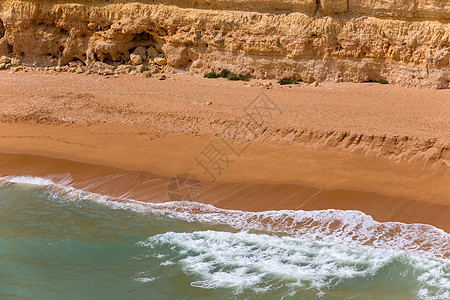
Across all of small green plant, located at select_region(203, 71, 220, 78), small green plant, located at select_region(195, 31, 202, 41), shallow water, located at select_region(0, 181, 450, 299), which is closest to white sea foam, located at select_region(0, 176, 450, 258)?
shallow water, located at select_region(0, 181, 450, 299)

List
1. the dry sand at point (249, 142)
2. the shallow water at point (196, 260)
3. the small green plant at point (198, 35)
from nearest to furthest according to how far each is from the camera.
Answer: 1. the shallow water at point (196, 260)
2. the dry sand at point (249, 142)
3. the small green plant at point (198, 35)

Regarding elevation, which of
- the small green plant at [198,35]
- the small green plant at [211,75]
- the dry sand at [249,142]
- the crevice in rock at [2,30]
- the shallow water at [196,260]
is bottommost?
the shallow water at [196,260]

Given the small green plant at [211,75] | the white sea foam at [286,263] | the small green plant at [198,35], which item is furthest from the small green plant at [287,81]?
the white sea foam at [286,263]

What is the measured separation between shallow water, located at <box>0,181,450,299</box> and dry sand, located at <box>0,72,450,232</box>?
1.93 feet

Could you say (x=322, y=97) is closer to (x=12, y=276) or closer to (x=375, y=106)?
(x=375, y=106)

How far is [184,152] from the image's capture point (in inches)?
362

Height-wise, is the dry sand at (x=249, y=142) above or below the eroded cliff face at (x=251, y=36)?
below

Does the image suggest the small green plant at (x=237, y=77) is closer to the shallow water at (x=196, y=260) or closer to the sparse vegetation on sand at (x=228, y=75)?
the sparse vegetation on sand at (x=228, y=75)

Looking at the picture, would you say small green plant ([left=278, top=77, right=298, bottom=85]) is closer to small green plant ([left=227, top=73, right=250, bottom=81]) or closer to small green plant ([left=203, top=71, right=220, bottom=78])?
small green plant ([left=227, top=73, right=250, bottom=81])

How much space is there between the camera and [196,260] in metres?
6.26

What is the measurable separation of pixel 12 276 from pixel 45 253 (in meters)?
0.56

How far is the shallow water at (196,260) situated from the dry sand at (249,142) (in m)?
0.59

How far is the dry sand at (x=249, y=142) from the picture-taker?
760 cm

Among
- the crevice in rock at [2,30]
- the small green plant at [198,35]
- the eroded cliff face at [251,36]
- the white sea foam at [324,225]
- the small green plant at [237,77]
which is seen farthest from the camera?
the crevice in rock at [2,30]
